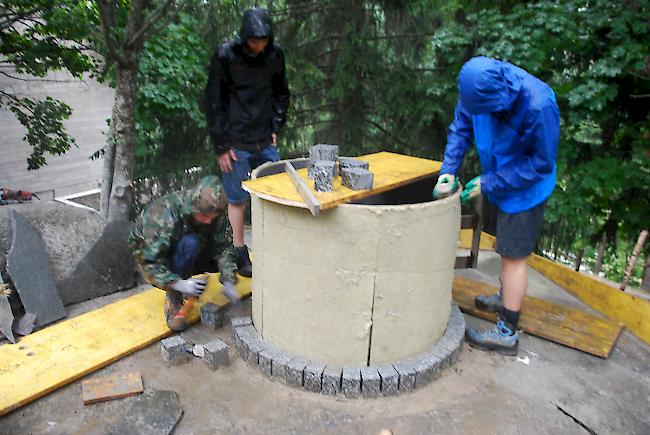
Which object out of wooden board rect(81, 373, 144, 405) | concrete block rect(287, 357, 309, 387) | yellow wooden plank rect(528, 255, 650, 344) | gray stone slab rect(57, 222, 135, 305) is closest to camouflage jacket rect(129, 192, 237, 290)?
wooden board rect(81, 373, 144, 405)

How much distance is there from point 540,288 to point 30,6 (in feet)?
18.9

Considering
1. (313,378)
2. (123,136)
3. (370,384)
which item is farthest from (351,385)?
(123,136)

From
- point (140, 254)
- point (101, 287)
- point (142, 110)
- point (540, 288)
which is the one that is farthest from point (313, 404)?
point (142, 110)

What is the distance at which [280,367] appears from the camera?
3004 millimetres

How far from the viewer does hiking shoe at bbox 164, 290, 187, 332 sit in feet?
11.3

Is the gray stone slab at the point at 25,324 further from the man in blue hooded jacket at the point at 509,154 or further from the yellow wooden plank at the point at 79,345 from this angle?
the man in blue hooded jacket at the point at 509,154

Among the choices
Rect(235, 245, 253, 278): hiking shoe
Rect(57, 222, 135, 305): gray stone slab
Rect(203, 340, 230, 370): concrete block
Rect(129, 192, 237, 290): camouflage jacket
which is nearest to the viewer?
Rect(203, 340, 230, 370): concrete block

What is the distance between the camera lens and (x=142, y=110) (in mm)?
5445

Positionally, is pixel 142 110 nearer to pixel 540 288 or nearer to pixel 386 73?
pixel 386 73

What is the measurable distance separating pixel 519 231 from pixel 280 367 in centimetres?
176

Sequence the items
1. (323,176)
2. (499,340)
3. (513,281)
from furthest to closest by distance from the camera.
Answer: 1. (499,340)
2. (513,281)
3. (323,176)

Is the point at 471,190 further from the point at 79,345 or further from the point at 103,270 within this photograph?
the point at 103,270

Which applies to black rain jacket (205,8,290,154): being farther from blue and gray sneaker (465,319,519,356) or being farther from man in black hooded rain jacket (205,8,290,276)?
blue and gray sneaker (465,319,519,356)

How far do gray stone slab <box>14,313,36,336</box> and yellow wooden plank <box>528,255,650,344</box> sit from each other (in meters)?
4.55
